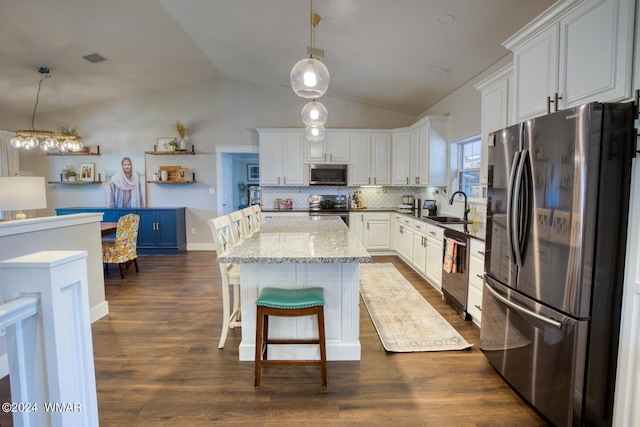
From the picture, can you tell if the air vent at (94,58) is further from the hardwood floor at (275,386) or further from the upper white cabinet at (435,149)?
the upper white cabinet at (435,149)

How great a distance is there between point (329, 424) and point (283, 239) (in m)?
1.34

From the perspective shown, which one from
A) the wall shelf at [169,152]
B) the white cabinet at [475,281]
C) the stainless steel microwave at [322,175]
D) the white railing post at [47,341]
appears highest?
the wall shelf at [169,152]

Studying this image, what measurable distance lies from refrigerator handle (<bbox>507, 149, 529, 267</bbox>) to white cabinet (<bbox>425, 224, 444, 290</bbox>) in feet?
5.60

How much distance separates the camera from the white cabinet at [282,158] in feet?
19.2

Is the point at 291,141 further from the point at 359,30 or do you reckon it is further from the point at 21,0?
the point at 21,0

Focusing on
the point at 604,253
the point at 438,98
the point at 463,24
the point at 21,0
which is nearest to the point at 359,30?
the point at 463,24

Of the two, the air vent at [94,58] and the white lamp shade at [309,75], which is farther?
the air vent at [94,58]

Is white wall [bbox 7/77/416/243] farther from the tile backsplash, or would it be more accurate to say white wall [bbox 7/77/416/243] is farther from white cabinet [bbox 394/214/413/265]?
white cabinet [bbox 394/214/413/265]

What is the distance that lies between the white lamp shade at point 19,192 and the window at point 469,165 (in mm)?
4904

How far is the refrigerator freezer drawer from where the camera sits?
5.10 ft

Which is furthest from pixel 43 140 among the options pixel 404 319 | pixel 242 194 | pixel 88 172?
pixel 404 319

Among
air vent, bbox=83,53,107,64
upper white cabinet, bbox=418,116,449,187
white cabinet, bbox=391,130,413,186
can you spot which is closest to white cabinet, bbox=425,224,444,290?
upper white cabinet, bbox=418,116,449,187

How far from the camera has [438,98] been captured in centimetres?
505

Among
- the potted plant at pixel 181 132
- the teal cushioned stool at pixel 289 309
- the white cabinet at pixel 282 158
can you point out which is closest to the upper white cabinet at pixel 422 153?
the white cabinet at pixel 282 158
